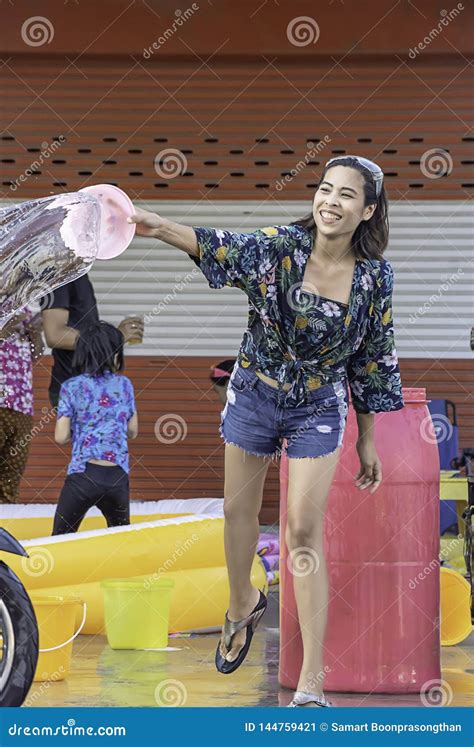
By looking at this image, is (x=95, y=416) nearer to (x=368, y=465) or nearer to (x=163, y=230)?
(x=368, y=465)

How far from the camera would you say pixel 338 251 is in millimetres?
4430

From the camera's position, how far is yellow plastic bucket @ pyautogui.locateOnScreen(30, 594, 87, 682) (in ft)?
16.4

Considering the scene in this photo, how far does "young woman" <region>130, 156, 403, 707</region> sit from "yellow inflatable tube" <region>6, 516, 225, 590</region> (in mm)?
2223

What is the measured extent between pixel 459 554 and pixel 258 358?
5.11m

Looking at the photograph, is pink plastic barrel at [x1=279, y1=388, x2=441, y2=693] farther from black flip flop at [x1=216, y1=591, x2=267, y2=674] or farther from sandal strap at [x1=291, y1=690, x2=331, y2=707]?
sandal strap at [x1=291, y1=690, x2=331, y2=707]

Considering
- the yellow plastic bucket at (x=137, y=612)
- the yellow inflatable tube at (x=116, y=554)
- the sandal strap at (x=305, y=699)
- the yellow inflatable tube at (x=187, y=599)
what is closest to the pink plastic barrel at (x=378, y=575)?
the sandal strap at (x=305, y=699)

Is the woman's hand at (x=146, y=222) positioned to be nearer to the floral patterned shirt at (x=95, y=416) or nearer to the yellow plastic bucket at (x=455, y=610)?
the yellow plastic bucket at (x=455, y=610)

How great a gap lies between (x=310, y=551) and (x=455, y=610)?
2.05 metres

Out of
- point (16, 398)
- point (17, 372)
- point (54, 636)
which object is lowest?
point (54, 636)

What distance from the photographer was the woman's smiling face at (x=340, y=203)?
4324 mm

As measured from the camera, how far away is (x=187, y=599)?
21.3ft

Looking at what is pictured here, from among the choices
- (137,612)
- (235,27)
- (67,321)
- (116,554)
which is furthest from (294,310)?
(235,27)

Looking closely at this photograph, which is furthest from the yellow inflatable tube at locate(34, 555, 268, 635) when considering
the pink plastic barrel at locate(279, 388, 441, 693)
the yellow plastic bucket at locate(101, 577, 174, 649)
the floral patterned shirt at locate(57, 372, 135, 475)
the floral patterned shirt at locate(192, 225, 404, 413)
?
the floral patterned shirt at locate(192, 225, 404, 413)

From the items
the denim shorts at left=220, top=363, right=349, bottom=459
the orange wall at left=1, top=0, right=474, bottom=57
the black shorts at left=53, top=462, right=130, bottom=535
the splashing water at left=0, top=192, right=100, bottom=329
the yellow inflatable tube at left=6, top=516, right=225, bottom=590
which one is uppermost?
the orange wall at left=1, top=0, right=474, bottom=57
